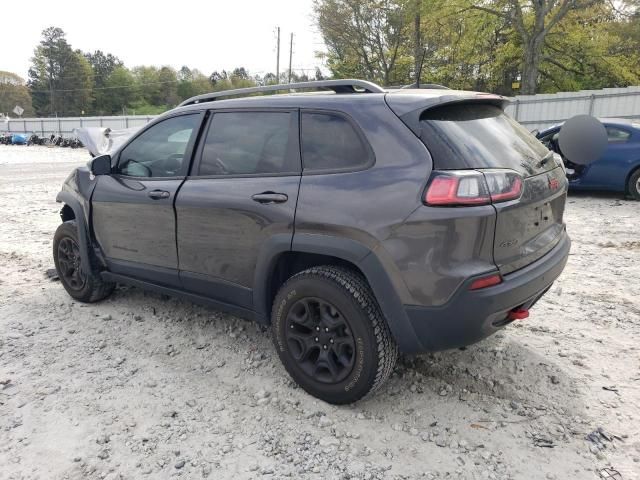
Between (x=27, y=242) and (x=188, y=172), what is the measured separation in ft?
14.4

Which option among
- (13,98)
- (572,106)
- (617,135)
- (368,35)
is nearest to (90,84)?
(13,98)

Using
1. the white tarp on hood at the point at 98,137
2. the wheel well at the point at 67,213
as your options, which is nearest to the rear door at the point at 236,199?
the wheel well at the point at 67,213

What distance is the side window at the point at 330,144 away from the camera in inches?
107

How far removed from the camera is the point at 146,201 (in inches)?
145

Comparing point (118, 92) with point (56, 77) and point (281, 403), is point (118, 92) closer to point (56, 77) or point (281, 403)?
point (56, 77)

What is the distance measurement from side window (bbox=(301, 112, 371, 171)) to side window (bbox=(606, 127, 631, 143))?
775 centimetres

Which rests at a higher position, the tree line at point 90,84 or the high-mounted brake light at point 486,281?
the tree line at point 90,84

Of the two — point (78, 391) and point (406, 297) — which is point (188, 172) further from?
point (406, 297)

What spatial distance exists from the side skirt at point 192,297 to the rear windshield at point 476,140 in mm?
1491

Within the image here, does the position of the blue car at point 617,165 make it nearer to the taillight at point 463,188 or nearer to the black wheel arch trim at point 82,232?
the taillight at point 463,188

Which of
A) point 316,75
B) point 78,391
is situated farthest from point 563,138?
point 316,75

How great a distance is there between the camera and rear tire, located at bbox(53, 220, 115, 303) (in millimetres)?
4320

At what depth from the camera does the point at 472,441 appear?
8.44 feet

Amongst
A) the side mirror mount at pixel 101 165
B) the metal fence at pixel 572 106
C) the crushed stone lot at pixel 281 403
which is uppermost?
the metal fence at pixel 572 106
